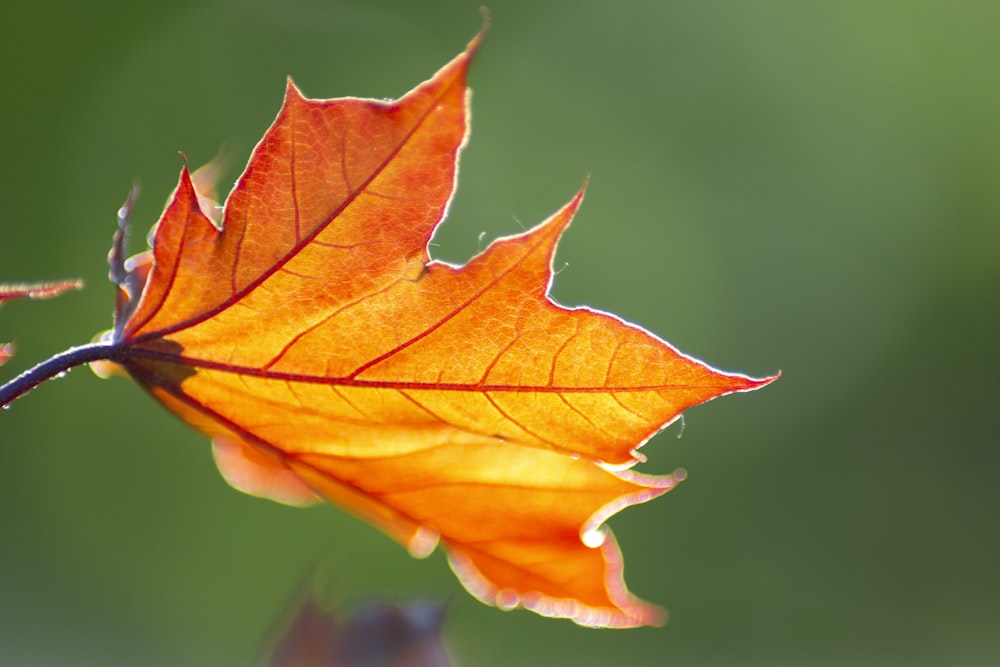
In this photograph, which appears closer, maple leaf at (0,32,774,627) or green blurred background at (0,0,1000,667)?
maple leaf at (0,32,774,627)

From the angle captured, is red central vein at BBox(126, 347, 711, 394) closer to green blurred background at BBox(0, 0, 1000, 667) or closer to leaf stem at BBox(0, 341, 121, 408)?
leaf stem at BBox(0, 341, 121, 408)

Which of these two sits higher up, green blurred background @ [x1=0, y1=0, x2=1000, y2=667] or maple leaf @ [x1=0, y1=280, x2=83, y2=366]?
maple leaf @ [x1=0, y1=280, x2=83, y2=366]

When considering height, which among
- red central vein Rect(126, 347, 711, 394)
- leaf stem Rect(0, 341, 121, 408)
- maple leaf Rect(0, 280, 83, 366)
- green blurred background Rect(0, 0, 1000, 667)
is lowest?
green blurred background Rect(0, 0, 1000, 667)

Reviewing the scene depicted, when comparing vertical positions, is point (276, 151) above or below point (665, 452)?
above

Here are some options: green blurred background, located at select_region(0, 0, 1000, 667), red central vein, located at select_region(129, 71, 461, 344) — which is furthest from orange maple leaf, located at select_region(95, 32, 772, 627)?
green blurred background, located at select_region(0, 0, 1000, 667)

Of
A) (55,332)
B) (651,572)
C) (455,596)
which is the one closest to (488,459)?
(455,596)

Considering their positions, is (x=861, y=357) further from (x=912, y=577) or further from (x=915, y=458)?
(x=912, y=577)

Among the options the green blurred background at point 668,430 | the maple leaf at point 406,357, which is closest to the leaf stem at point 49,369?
the maple leaf at point 406,357

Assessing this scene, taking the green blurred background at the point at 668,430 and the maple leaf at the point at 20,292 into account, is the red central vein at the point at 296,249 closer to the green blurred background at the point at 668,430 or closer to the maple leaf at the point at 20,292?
the maple leaf at the point at 20,292
